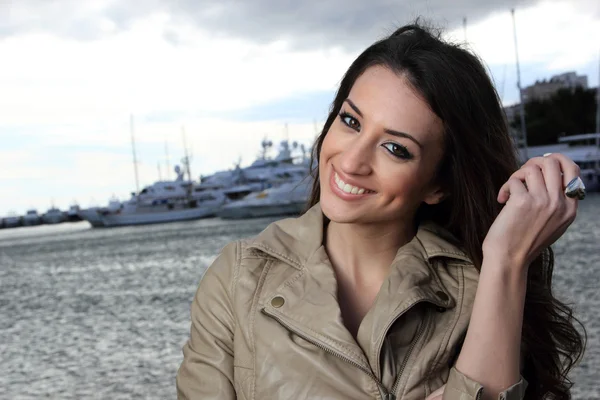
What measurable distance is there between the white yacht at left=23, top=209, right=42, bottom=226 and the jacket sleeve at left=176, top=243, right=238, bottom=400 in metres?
104

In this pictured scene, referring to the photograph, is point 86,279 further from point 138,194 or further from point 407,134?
point 138,194

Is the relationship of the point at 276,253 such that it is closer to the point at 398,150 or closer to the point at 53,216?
the point at 398,150

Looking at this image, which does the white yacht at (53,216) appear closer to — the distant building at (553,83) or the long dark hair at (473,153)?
the distant building at (553,83)

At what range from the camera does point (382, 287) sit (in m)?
1.95

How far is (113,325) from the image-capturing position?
455 inches

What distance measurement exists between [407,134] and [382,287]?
1.27ft

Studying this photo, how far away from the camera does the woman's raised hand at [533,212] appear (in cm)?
182

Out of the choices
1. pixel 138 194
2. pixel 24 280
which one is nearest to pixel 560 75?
pixel 138 194

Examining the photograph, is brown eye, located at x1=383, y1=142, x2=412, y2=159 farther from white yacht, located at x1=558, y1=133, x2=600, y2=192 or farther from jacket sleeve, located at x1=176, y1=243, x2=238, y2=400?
white yacht, located at x1=558, y1=133, x2=600, y2=192

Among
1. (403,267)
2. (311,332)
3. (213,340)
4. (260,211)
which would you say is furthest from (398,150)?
(260,211)

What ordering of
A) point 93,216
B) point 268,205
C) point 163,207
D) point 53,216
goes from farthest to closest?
1. point 53,216
2. point 93,216
3. point 163,207
4. point 268,205

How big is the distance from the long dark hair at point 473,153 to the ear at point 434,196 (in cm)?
2

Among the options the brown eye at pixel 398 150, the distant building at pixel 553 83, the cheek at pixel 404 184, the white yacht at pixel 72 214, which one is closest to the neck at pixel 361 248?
the cheek at pixel 404 184

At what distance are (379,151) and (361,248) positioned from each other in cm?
30
